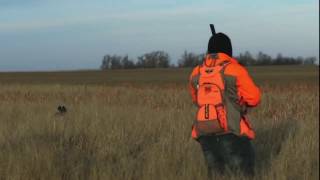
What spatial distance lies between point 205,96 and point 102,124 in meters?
3.30

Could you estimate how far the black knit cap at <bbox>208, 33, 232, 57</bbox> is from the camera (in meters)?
5.61

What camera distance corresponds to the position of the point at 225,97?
212 inches

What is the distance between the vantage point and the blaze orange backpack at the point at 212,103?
5359 mm

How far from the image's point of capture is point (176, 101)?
60.2ft

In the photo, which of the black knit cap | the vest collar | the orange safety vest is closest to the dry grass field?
the orange safety vest

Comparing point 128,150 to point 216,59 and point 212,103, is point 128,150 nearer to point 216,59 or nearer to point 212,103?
point 212,103

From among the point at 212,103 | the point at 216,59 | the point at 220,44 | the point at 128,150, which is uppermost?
the point at 220,44

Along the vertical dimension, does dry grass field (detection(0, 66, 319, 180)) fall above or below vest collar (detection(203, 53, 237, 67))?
below

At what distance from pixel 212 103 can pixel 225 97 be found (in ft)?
0.45

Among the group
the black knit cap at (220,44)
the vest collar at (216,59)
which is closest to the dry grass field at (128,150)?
the vest collar at (216,59)

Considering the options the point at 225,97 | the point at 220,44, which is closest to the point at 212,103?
the point at 225,97

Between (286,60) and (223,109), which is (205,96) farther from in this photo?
(286,60)

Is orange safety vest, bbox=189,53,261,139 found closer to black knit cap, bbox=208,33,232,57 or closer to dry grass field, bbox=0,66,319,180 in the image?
black knit cap, bbox=208,33,232,57

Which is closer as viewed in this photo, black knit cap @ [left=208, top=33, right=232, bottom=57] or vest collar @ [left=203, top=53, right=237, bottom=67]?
vest collar @ [left=203, top=53, right=237, bottom=67]
